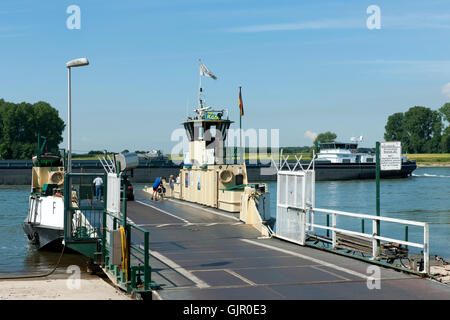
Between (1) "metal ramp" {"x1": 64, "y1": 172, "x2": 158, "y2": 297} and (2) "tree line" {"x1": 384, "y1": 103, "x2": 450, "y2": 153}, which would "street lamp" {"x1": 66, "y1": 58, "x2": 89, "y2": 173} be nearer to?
(1) "metal ramp" {"x1": 64, "y1": 172, "x2": 158, "y2": 297}

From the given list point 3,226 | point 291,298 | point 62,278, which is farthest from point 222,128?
point 291,298

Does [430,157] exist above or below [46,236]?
above

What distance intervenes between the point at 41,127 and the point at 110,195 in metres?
125

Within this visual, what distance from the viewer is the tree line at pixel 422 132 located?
169625 millimetres

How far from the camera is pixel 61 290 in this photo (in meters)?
14.1

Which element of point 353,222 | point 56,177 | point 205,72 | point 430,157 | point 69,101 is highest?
point 205,72

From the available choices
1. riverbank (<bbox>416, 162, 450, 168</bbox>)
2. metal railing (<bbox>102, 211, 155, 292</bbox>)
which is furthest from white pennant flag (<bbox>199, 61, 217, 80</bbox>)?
riverbank (<bbox>416, 162, 450, 168</bbox>)

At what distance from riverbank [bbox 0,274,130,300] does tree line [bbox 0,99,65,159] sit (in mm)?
112941

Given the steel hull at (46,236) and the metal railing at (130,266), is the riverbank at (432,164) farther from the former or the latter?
the metal railing at (130,266)

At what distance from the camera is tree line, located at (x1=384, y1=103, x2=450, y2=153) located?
16962 centimetres

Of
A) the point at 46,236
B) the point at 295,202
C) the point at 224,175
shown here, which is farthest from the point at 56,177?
the point at 295,202

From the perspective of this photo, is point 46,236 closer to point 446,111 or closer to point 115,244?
point 115,244

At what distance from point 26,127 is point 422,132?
117328 mm

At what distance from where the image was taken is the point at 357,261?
45.3 ft
